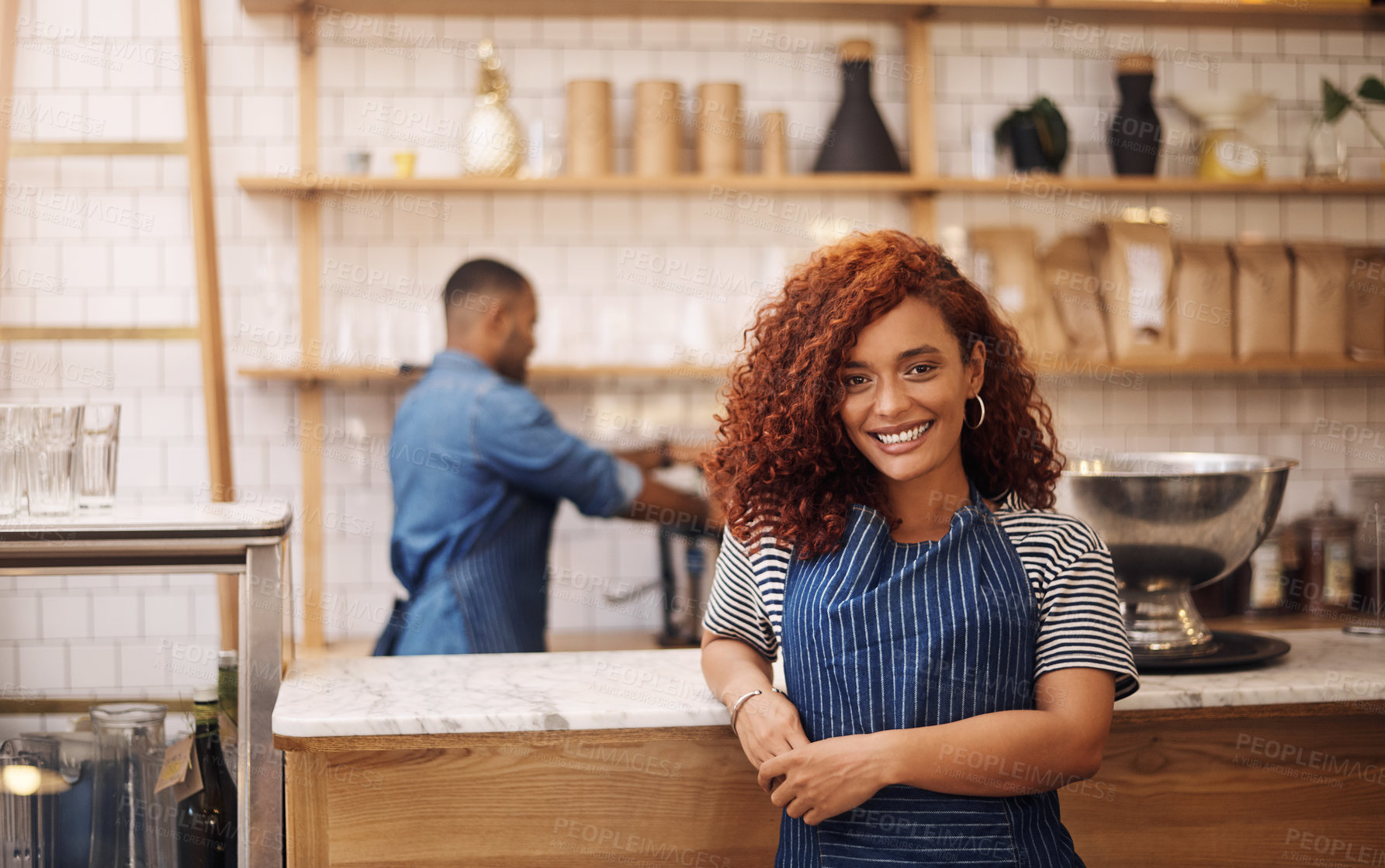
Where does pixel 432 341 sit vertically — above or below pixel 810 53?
below

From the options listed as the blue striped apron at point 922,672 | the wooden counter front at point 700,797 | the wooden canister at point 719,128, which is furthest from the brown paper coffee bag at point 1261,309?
the blue striped apron at point 922,672

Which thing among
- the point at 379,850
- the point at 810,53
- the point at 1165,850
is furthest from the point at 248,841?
the point at 810,53

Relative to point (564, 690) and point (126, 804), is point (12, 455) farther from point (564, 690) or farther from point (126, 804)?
point (564, 690)

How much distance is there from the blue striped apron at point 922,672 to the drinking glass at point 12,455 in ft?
3.07

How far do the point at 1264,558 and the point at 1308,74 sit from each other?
1541 millimetres

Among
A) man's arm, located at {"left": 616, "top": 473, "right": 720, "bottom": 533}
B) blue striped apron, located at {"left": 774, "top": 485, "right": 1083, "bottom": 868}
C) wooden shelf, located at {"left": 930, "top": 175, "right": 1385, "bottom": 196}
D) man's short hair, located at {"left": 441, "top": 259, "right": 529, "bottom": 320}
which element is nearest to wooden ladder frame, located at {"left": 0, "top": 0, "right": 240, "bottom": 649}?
man's short hair, located at {"left": 441, "top": 259, "right": 529, "bottom": 320}

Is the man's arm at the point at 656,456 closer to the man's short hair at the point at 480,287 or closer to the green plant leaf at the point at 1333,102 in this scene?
the man's short hair at the point at 480,287

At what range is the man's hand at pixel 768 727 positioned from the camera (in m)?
1.17

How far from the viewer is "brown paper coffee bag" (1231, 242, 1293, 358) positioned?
3.35 metres

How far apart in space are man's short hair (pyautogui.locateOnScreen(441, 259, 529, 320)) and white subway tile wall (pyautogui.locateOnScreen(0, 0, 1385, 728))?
51 cm

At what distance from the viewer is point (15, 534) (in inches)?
52.8

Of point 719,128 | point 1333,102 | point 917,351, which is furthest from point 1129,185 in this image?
point 917,351

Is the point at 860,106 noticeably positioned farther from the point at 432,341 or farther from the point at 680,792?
the point at 680,792

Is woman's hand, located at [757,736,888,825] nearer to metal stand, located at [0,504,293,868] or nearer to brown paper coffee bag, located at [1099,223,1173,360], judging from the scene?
metal stand, located at [0,504,293,868]
